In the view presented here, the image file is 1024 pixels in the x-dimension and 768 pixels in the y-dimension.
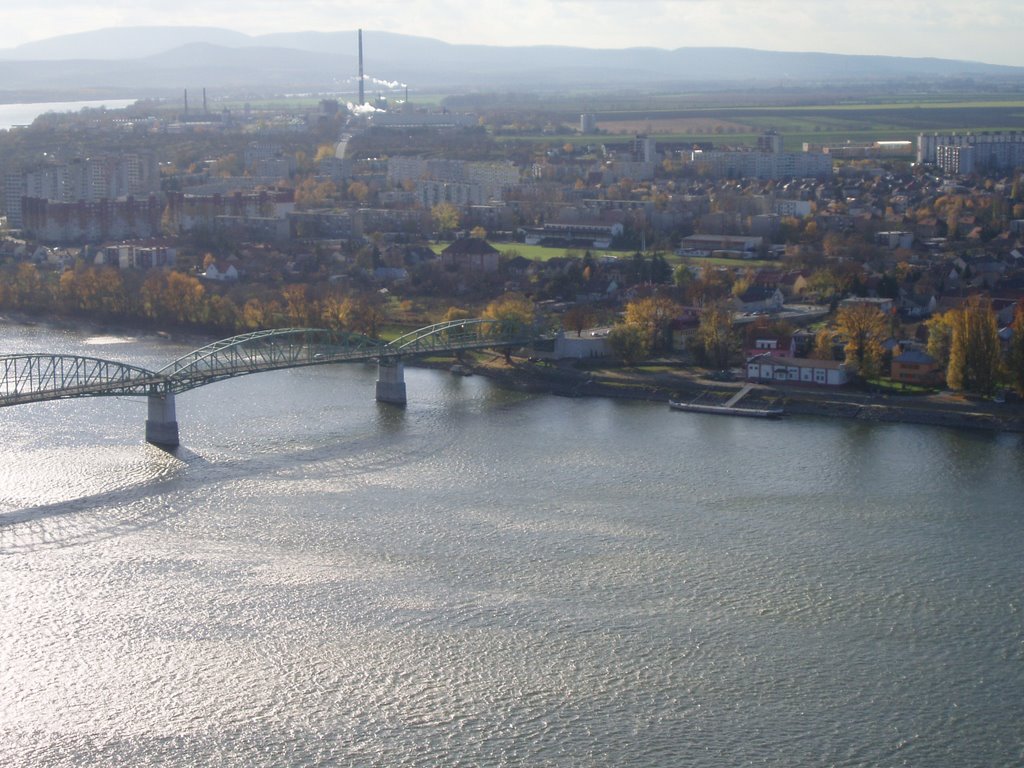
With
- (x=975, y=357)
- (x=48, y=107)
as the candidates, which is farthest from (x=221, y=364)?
(x=48, y=107)

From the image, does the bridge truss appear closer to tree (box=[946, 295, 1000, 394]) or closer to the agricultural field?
tree (box=[946, 295, 1000, 394])

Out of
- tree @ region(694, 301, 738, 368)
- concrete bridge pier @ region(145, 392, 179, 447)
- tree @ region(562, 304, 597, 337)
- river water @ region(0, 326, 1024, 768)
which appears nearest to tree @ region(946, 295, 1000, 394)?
river water @ region(0, 326, 1024, 768)

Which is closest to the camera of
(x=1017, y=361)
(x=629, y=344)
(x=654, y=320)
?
(x=1017, y=361)

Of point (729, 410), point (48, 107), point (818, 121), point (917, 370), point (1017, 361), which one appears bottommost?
point (729, 410)

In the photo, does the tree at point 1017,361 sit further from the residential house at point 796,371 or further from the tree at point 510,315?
the tree at point 510,315

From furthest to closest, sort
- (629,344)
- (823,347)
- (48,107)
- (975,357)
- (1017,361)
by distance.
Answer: (48,107)
(629,344)
(823,347)
(975,357)
(1017,361)

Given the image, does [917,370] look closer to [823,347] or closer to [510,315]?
[823,347]

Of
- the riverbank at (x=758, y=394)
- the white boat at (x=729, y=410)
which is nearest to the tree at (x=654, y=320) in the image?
the riverbank at (x=758, y=394)
